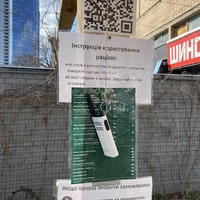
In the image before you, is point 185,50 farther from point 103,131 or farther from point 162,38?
point 103,131

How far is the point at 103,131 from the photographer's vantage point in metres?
1.83

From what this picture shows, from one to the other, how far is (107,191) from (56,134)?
189 cm

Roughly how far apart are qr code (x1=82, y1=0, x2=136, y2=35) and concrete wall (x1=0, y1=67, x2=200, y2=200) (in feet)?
4.29

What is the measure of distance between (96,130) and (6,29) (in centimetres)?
169

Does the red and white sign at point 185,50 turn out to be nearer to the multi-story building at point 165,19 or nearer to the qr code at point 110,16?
the multi-story building at point 165,19

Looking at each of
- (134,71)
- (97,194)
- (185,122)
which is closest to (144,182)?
(97,194)

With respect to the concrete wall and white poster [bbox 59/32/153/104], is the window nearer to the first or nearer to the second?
the concrete wall

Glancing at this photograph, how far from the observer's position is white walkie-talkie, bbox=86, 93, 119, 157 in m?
1.83

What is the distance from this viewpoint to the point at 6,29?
262cm

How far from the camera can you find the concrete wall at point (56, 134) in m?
3.45

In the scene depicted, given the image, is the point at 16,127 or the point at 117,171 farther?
the point at 16,127

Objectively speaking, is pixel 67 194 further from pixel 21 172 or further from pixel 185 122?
pixel 185 122

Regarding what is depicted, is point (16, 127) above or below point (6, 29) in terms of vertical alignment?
below

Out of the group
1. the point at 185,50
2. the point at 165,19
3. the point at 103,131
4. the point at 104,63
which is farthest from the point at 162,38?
the point at 103,131
